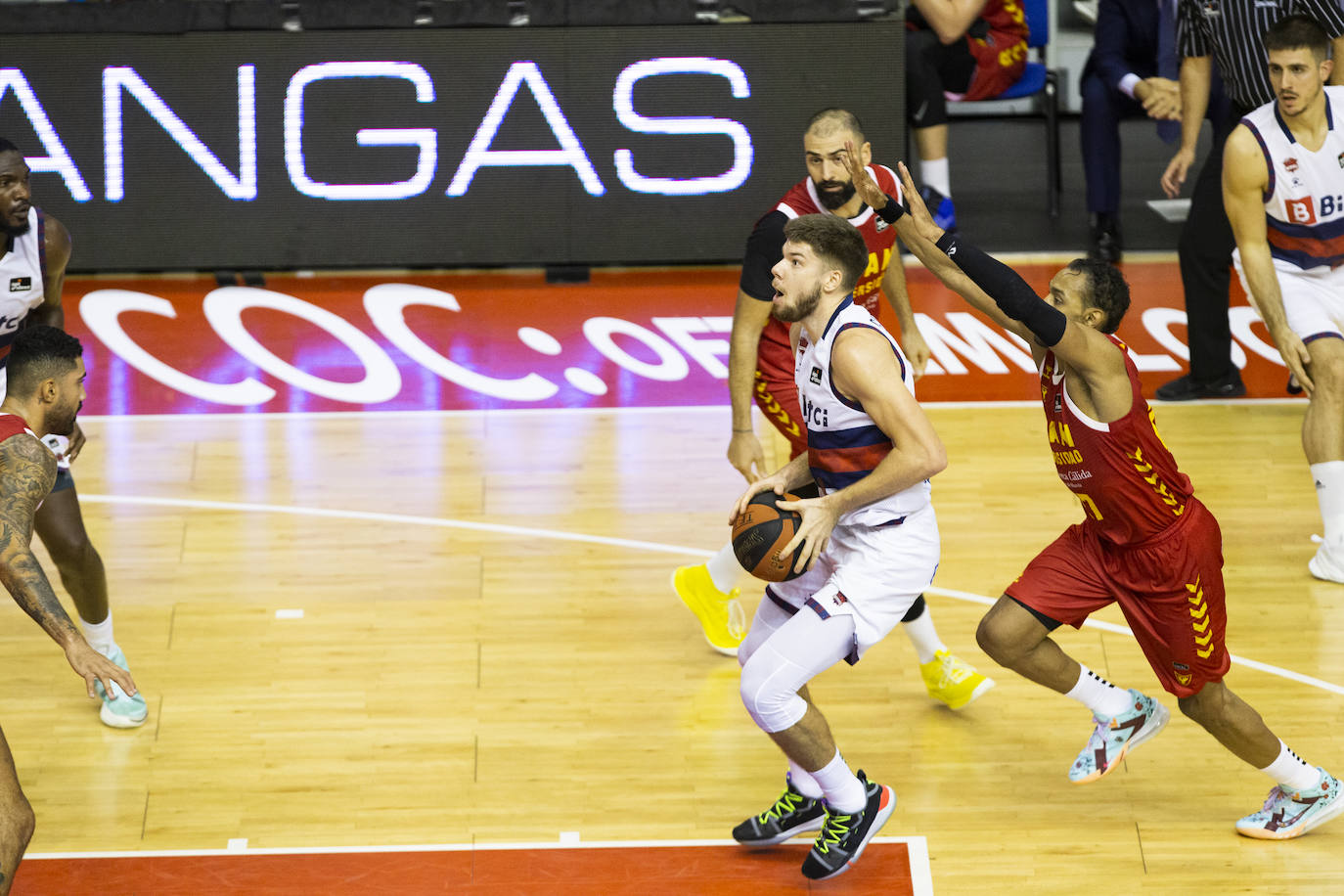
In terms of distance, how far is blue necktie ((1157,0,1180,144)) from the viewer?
34.0 ft

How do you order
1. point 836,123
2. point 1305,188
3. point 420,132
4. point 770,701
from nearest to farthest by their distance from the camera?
point 770,701 → point 836,123 → point 1305,188 → point 420,132

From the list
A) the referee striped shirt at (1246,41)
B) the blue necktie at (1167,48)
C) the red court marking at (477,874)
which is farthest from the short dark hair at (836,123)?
the blue necktie at (1167,48)

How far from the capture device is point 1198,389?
29.0 ft

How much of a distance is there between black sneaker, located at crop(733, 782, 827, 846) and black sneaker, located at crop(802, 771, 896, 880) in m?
0.17

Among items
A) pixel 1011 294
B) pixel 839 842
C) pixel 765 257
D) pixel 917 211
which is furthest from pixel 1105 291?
pixel 839 842

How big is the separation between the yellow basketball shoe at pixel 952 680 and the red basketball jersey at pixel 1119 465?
1.06 meters

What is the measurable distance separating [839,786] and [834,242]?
62.0 inches

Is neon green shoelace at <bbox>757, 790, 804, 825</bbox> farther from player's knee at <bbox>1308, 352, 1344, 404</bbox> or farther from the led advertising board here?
the led advertising board

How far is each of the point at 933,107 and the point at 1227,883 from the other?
6.43 meters

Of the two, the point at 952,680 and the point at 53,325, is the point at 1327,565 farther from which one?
the point at 53,325

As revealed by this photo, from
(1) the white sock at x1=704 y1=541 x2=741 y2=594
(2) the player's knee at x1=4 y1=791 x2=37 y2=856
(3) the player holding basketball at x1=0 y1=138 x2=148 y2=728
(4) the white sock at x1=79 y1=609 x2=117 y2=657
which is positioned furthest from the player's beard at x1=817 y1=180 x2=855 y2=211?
(2) the player's knee at x1=4 y1=791 x2=37 y2=856

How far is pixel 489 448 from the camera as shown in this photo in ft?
27.2

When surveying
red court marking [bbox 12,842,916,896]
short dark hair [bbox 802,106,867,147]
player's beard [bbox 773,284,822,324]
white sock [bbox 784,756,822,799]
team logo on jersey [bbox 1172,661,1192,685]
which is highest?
short dark hair [bbox 802,106,867,147]

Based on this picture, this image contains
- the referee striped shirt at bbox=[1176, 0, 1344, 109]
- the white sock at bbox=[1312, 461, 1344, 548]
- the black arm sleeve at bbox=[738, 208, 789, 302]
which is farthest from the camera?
the referee striped shirt at bbox=[1176, 0, 1344, 109]
